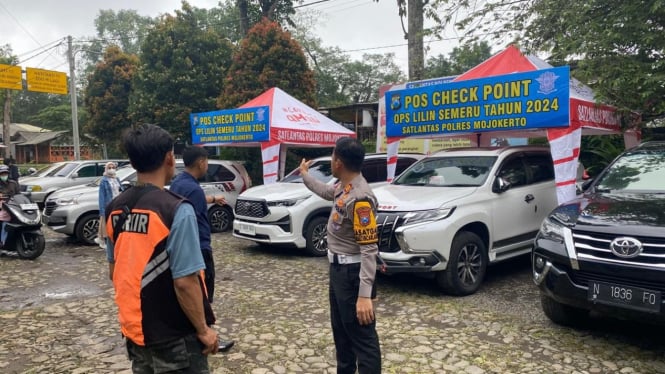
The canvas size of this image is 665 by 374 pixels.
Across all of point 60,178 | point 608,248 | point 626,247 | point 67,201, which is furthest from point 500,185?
point 60,178

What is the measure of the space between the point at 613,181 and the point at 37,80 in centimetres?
2572

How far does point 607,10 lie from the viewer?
736 cm

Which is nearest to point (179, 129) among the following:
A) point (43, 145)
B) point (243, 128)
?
point (243, 128)

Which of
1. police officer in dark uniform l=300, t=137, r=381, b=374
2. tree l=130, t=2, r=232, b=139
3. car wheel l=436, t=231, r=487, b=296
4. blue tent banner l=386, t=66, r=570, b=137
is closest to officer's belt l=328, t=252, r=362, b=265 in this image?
police officer in dark uniform l=300, t=137, r=381, b=374

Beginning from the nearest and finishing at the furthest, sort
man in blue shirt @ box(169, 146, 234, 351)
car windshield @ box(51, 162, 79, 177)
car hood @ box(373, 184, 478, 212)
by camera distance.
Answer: man in blue shirt @ box(169, 146, 234, 351)
car hood @ box(373, 184, 478, 212)
car windshield @ box(51, 162, 79, 177)

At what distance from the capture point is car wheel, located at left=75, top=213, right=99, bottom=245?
885cm

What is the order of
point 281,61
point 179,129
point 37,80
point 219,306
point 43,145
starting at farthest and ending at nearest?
point 43,145 < point 37,80 < point 179,129 < point 281,61 < point 219,306

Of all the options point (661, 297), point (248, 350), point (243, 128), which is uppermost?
point (243, 128)

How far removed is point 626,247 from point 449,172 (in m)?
2.94

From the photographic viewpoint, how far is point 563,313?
174 inches

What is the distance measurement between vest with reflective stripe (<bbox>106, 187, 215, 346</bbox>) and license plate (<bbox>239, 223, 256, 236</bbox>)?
5812mm

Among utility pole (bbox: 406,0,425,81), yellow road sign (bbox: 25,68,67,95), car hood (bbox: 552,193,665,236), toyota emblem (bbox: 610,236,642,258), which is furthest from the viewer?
yellow road sign (bbox: 25,68,67,95)

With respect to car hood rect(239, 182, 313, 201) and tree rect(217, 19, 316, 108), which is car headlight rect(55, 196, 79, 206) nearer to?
car hood rect(239, 182, 313, 201)

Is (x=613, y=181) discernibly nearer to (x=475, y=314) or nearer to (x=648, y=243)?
(x=648, y=243)
